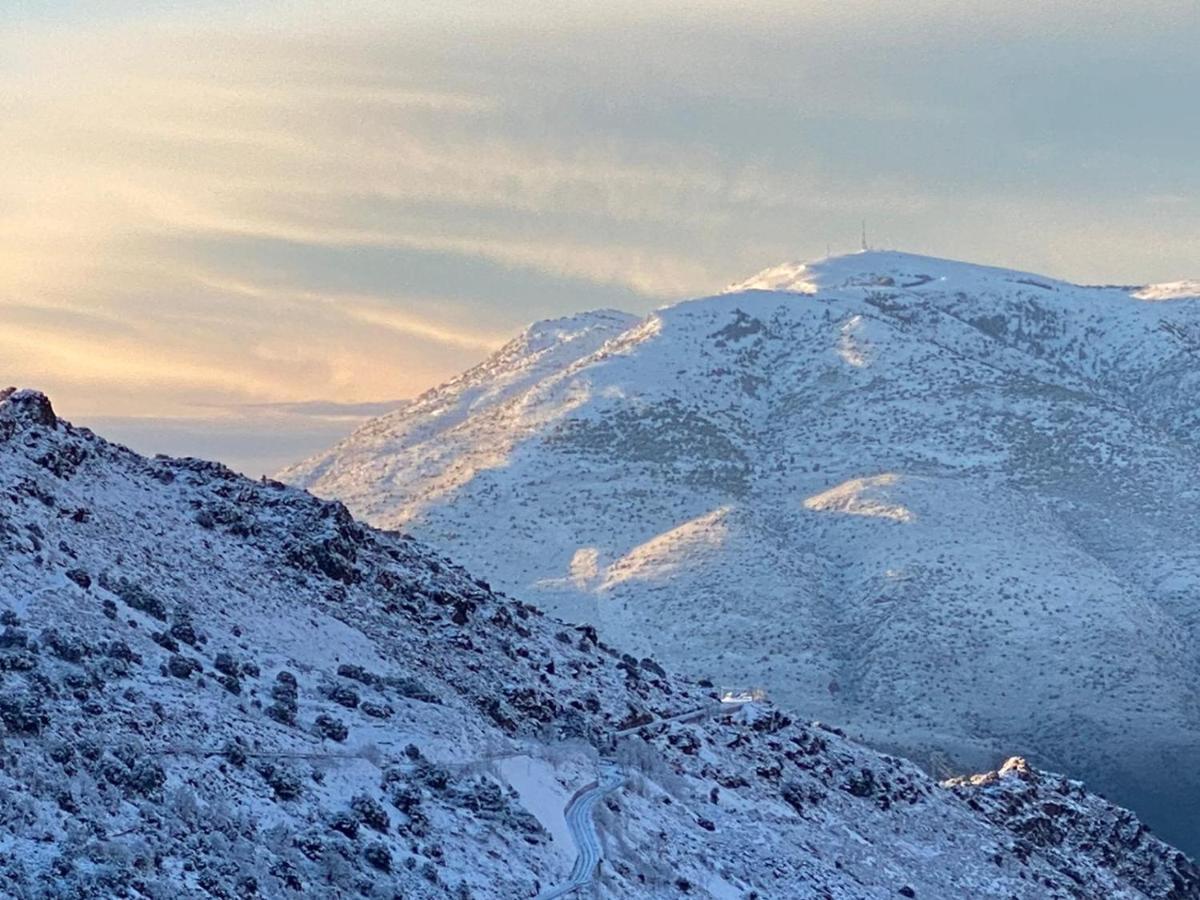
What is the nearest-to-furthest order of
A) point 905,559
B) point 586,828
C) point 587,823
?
point 586,828 < point 587,823 < point 905,559

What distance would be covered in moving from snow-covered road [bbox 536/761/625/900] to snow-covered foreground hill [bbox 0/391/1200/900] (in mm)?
244

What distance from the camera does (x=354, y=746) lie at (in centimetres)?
3875

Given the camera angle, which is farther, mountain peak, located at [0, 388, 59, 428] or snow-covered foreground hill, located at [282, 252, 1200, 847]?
snow-covered foreground hill, located at [282, 252, 1200, 847]

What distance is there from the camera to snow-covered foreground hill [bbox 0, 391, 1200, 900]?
30.6 m

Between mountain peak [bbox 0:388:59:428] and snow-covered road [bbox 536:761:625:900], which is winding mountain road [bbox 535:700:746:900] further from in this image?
mountain peak [bbox 0:388:59:428]

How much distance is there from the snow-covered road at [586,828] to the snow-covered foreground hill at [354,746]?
9.6 inches

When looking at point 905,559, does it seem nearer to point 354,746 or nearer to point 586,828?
point 586,828

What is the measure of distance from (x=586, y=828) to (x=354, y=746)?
16.8 ft

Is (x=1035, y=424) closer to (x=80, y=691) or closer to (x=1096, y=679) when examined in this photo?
(x=1096, y=679)

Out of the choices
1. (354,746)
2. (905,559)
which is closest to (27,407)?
(354,746)

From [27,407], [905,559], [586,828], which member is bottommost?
[586,828]

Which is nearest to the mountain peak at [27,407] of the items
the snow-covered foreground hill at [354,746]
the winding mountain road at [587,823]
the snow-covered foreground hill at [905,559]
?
the snow-covered foreground hill at [354,746]

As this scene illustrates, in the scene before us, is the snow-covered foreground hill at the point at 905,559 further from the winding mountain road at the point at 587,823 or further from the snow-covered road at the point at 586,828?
the snow-covered road at the point at 586,828

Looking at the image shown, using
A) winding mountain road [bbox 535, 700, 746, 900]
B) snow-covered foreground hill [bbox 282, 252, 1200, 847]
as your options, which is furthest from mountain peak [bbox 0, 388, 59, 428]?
snow-covered foreground hill [bbox 282, 252, 1200, 847]
